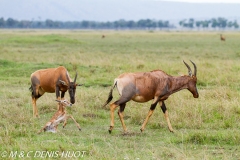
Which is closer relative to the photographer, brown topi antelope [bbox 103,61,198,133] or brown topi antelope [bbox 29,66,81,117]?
brown topi antelope [bbox 103,61,198,133]

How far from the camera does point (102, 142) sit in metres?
8.20

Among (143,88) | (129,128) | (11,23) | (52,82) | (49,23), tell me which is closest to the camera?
(143,88)

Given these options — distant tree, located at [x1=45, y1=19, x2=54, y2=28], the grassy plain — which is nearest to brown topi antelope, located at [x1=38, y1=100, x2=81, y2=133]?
the grassy plain

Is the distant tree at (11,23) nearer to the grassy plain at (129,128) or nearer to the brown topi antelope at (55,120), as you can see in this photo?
the grassy plain at (129,128)

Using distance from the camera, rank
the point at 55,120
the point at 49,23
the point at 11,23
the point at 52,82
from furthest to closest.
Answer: the point at 49,23
the point at 11,23
the point at 52,82
the point at 55,120

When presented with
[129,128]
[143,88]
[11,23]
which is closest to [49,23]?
[11,23]

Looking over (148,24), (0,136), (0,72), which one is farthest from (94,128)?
(148,24)

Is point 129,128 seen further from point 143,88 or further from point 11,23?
point 11,23

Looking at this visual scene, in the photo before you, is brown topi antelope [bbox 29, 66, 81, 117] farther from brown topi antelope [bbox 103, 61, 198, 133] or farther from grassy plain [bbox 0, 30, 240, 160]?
brown topi antelope [bbox 103, 61, 198, 133]

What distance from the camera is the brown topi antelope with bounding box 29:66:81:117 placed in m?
10.4

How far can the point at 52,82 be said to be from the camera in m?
10.8

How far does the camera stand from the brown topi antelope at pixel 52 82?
10.4 metres

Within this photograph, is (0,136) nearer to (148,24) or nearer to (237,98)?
(237,98)

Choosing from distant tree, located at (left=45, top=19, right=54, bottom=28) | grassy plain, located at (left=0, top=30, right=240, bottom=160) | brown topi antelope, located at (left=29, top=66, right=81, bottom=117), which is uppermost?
brown topi antelope, located at (left=29, top=66, right=81, bottom=117)
